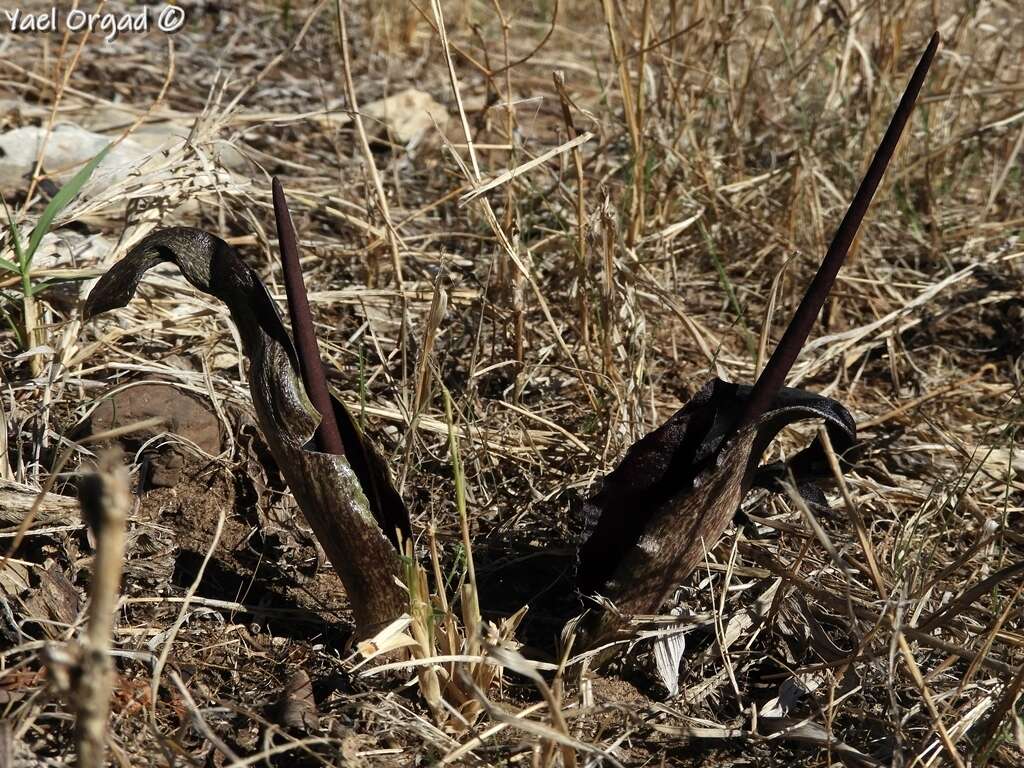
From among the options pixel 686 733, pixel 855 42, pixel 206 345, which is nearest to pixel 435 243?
pixel 206 345

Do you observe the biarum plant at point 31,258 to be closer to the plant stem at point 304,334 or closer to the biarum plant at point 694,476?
the plant stem at point 304,334

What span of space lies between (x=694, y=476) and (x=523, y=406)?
71 cm

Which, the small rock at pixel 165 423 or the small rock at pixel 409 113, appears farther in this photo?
the small rock at pixel 409 113

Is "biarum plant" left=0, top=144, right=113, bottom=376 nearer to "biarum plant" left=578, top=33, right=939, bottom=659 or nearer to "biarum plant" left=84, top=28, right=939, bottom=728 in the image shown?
"biarum plant" left=84, top=28, right=939, bottom=728

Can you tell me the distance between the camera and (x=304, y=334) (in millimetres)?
1213

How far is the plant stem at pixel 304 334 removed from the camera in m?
1.17

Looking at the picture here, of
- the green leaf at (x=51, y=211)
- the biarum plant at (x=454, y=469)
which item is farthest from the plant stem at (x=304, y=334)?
the green leaf at (x=51, y=211)

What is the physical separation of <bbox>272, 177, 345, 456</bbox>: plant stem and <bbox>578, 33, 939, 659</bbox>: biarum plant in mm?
365

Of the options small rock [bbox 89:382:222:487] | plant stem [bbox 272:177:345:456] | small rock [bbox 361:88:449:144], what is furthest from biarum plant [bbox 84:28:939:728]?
small rock [bbox 361:88:449:144]

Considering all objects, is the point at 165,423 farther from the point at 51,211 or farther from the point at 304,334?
the point at 304,334

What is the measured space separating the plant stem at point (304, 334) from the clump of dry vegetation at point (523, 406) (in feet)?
0.24

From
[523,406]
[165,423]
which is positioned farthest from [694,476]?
[165,423]

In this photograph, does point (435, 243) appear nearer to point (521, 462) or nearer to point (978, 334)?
point (521, 462)

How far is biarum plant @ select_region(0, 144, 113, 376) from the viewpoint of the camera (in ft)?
5.52
